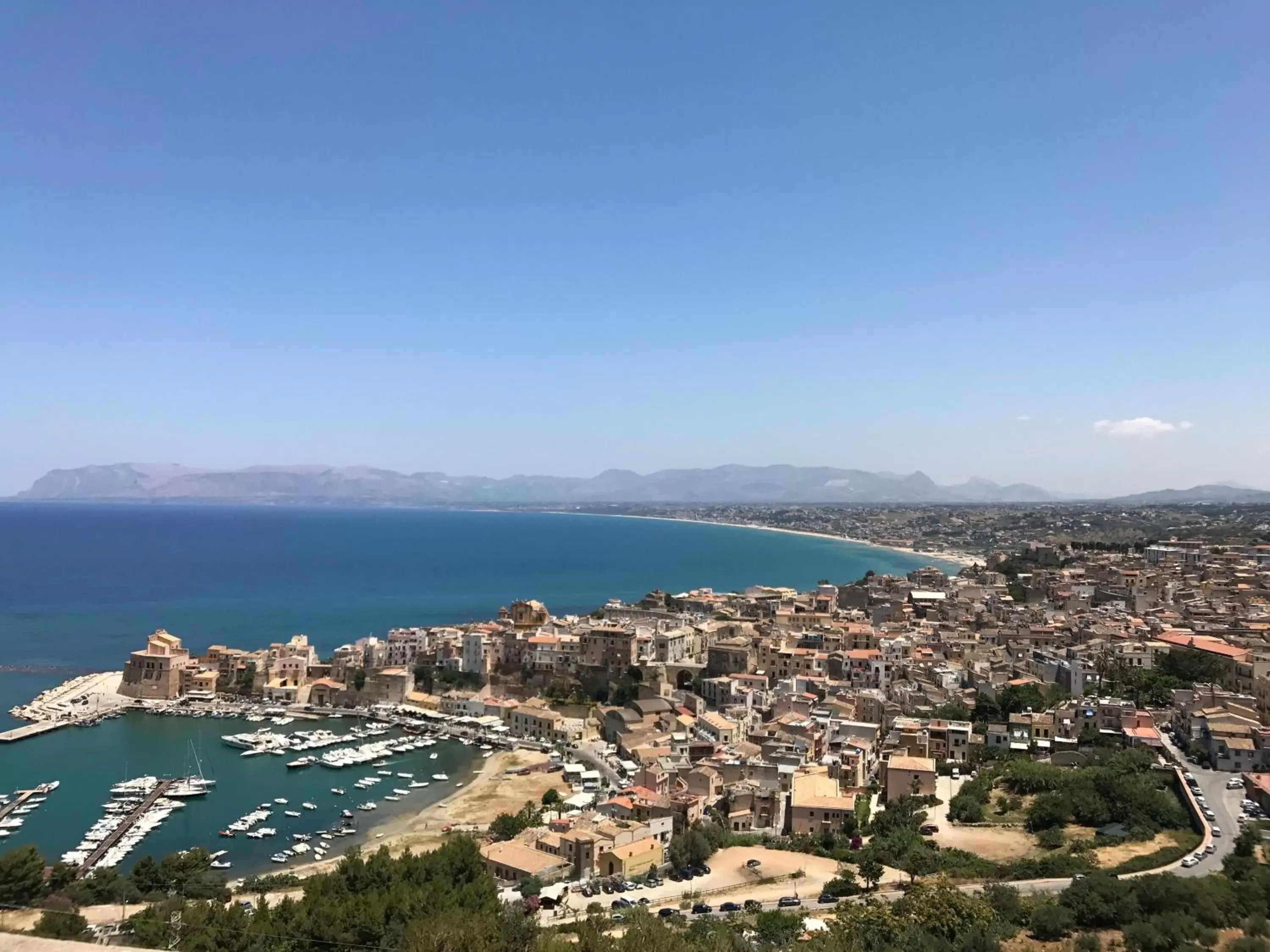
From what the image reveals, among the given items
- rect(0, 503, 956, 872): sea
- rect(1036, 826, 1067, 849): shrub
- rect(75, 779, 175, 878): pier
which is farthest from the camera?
rect(0, 503, 956, 872): sea

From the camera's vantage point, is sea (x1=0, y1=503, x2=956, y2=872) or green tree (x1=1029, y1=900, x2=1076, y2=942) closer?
green tree (x1=1029, y1=900, x2=1076, y2=942)

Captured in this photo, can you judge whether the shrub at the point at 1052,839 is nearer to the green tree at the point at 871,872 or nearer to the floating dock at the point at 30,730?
the green tree at the point at 871,872

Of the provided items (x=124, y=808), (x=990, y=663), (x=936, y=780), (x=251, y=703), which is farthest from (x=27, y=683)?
(x=990, y=663)

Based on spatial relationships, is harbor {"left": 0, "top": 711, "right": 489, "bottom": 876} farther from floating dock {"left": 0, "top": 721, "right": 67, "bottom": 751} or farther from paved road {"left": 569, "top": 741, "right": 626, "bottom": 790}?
paved road {"left": 569, "top": 741, "right": 626, "bottom": 790}

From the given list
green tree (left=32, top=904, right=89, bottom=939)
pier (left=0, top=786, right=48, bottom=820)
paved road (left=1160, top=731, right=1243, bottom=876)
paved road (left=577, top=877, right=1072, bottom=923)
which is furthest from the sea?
paved road (left=1160, top=731, right=1243, bottom=876)

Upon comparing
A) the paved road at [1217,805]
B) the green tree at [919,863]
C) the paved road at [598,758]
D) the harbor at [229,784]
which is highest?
the paved road at [1217,805]

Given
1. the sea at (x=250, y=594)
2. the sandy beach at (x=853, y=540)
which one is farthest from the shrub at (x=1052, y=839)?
the sandy beach at (x=853, y=540)

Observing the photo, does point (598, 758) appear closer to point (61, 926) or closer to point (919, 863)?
point (919, 863)
